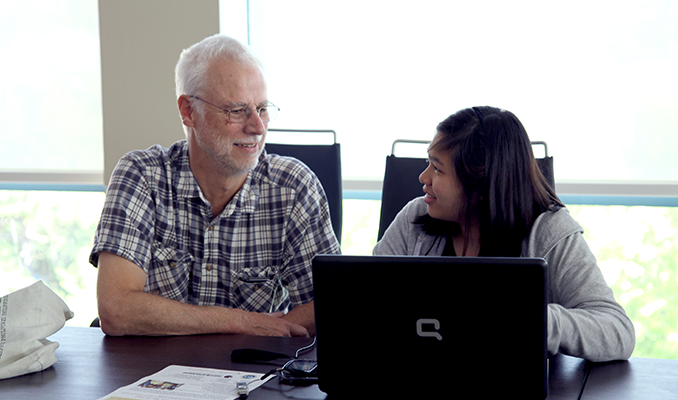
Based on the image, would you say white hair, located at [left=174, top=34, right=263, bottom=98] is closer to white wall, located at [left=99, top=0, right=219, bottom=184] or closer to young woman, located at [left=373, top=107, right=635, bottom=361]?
young woman, located at [left=373, top=107, right=635, bottom=361]

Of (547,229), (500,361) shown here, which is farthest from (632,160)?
(500,361)

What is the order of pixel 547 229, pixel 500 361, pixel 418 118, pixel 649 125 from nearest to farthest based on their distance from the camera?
pixel 500 361 < pixel 547 229 < pixel 649 125 < pixel 418 118

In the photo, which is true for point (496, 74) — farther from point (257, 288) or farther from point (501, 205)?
point (257, 288)

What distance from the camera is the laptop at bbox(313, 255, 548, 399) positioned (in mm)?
835

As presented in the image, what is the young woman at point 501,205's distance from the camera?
4.27 feet

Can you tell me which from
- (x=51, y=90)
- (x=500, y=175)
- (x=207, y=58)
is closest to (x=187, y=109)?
(x=207, y=58)

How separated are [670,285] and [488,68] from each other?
1.20 meters

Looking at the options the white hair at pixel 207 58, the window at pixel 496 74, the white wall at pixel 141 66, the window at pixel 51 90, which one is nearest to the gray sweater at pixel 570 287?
the white hair at pixel 207 58

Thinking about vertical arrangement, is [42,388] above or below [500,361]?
below

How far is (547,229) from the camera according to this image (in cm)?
137

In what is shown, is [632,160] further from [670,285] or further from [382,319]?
[382,319]

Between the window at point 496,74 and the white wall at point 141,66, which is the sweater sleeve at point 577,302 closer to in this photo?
the window at point 496,74

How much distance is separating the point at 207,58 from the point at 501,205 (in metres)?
0.89

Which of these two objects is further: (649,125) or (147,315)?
(649,125)
